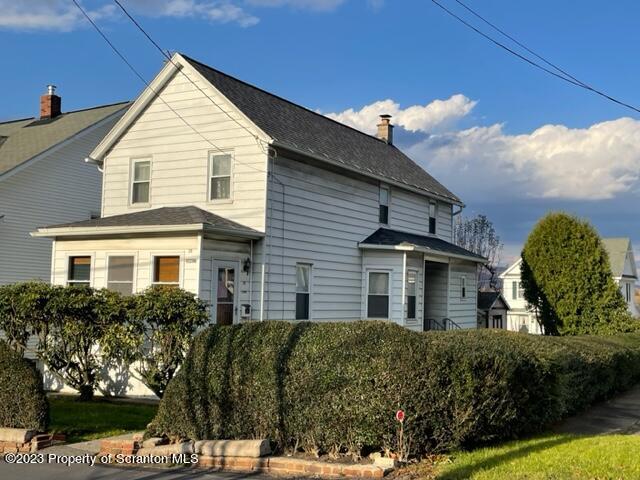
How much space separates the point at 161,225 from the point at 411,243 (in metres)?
8.28

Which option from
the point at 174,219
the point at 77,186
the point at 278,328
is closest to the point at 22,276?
the point at 77,186

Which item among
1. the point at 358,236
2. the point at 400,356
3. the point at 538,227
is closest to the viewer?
the point at 400,356

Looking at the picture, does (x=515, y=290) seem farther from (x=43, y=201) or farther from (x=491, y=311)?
(x=43, y=201)

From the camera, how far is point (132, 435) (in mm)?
9875

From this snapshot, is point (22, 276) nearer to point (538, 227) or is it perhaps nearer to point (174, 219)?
point (174, 219)

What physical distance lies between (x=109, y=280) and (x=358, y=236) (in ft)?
24.3

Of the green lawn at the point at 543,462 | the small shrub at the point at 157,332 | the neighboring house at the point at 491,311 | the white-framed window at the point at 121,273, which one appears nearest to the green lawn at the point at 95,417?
the small shrub at the point at 157,332

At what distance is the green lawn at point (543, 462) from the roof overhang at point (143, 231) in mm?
7792

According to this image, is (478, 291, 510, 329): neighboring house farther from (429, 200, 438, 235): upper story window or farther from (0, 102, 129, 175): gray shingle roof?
(0, 102, 129, 175): gray shingle roof

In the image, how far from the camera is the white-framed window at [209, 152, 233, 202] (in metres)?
17.0

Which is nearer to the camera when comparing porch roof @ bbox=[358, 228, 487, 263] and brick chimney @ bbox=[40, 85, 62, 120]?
porch roof @ bbox=[358, 228, 487, 263]

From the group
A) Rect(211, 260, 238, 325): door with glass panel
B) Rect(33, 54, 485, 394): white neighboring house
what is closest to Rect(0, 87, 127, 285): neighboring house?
Rect(33, 54, 485, 394): white neighboring house

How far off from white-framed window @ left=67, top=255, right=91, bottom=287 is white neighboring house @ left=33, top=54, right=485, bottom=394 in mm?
30

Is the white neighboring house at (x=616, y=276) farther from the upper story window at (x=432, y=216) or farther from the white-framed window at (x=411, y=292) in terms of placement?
the white-framed window at (x=411, y=292)
